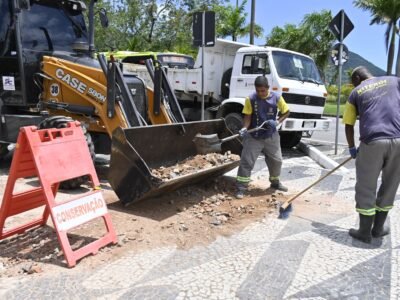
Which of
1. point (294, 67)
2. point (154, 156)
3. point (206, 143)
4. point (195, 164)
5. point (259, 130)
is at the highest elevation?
point (294, 67)

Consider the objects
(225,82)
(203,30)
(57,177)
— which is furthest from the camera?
(225,82)

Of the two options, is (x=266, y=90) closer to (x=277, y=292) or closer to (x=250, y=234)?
(x=250, y=234)

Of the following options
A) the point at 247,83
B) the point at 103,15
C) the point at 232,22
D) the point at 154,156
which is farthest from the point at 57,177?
the point at 232,22

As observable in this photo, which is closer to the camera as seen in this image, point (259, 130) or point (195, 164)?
point (195, 164)

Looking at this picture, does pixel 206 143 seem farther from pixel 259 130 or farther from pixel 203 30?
pixel 203 30

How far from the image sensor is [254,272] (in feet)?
12.8

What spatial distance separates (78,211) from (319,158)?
6.66 metres

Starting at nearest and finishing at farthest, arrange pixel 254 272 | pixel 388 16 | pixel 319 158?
pixel 254 272 → pixel 319 158 → pixel 388 16

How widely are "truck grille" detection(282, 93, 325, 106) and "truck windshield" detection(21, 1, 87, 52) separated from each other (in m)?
4.61

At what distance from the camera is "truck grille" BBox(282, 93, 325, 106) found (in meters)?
10.3

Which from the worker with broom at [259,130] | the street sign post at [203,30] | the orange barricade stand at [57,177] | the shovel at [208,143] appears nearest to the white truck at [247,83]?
the street sign post at [203,30]

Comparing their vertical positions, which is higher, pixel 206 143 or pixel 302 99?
pixel 302 99

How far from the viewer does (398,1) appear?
2788cm

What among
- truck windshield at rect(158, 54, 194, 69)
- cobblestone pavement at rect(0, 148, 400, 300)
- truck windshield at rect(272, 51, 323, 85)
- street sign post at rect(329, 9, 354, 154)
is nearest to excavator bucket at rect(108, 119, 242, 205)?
cobblestone pavement at rect(0, 148, 400, 300)
